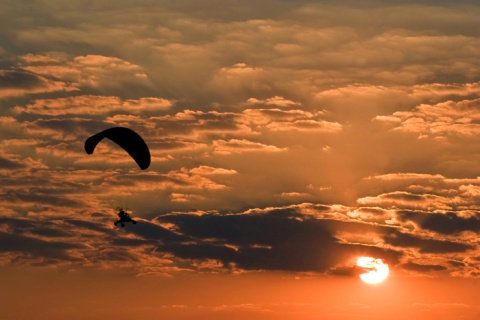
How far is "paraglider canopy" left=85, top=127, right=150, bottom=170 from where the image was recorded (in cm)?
12606

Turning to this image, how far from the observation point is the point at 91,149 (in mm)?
126000

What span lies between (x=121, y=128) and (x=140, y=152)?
4701 mm

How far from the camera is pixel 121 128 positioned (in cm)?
12631

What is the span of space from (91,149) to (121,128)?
4.48m

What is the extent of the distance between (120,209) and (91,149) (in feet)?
27.1

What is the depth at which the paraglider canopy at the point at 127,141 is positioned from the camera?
414 ft

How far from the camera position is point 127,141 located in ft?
424

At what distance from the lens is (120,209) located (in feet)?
410

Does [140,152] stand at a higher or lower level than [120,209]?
higher

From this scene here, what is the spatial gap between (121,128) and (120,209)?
9.99 m

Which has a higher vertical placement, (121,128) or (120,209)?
(121,128)
